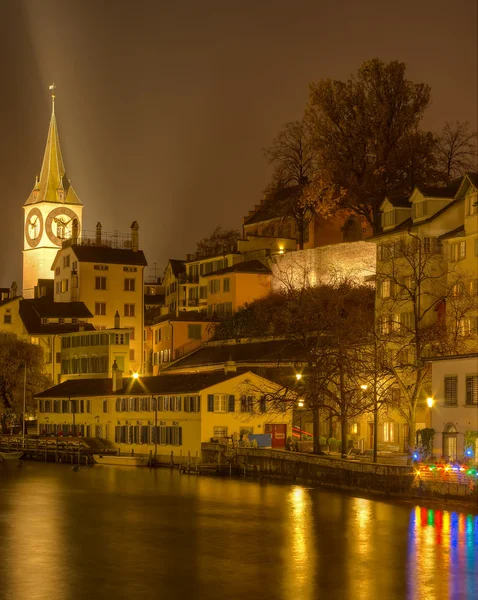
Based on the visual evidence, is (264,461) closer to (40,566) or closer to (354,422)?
(354,422)

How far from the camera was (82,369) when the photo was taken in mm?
114250

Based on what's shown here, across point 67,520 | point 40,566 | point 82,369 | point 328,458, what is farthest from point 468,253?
point 82,369

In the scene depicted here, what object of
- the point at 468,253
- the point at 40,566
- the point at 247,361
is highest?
A: the point at 468,253

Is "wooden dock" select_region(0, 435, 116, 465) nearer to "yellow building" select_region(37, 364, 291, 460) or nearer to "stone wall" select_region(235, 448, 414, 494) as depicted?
"yellow building" select_region(37, 364, 291, 460)

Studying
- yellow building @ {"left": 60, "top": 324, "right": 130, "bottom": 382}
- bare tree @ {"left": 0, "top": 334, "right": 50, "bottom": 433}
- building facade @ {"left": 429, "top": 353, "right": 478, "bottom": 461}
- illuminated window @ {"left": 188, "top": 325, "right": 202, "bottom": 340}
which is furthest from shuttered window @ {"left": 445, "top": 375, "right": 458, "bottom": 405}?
yellow building @ {"left": 60, "top": 324, "right": 130, "bottom": 382}

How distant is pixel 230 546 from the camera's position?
5031 cm

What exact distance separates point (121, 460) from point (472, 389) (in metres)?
34.0

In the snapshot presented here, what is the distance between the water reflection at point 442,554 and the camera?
4147 centimetres

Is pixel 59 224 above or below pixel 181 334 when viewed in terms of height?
above

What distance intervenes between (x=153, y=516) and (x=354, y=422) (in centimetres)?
2139

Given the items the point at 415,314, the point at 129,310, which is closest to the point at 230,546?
the point at 415,314

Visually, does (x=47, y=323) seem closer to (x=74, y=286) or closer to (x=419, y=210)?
(x=74, y=286)

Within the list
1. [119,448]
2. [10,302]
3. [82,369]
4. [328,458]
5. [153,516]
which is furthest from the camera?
[10,302]

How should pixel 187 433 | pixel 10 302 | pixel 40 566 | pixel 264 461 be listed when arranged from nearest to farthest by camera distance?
1. pixel 40 566
2. pixel 264 461
3. pixel 187 433
4. pixel 10 302
